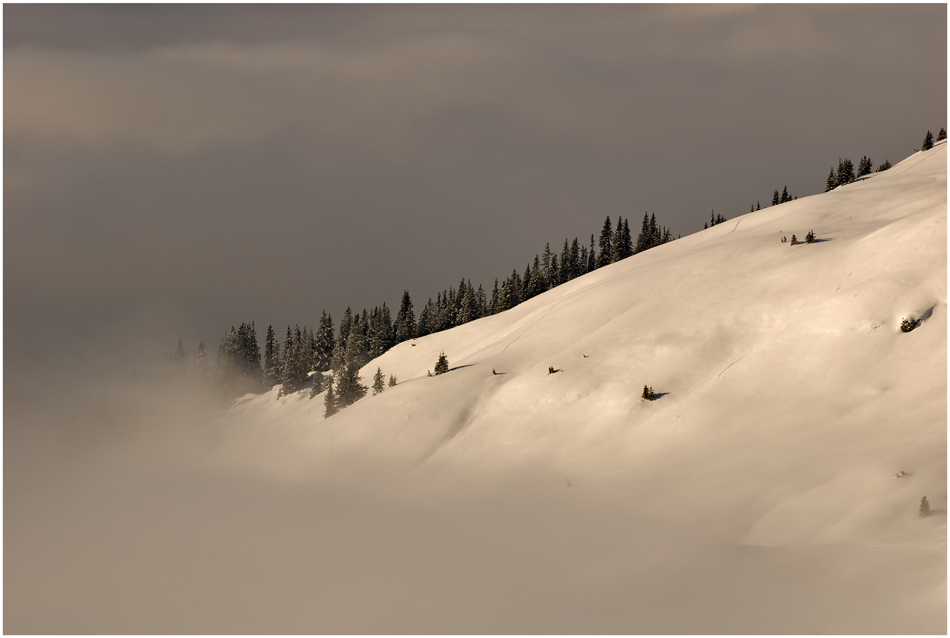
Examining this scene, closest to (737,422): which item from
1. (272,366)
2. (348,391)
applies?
(348,391)

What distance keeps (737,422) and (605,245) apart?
11584 cm

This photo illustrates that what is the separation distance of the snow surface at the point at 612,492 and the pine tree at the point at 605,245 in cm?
9079

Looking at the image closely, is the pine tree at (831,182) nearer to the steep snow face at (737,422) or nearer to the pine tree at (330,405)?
the steep snow face at (737,422)

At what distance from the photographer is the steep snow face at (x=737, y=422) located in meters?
20.2

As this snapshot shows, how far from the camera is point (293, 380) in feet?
347

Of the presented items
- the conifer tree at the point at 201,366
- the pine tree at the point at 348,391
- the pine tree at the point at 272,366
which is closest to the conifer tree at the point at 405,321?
the pine tree at the point at 272,366

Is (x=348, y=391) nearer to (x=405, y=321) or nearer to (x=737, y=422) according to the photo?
(x=737, y=422)

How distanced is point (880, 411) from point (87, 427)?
5545 inches

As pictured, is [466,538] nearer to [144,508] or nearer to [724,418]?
[724,418]

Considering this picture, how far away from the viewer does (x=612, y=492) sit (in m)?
28.3

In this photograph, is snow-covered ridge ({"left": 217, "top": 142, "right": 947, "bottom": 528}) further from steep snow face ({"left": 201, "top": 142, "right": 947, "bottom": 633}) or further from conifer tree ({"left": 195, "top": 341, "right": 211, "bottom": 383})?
conifer tree ({"left": 195, "top": 341, "right": 211, "bottom": 383})

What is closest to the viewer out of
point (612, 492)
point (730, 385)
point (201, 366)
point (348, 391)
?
point (612, 492)

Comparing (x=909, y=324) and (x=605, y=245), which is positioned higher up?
(x=605, y=245)

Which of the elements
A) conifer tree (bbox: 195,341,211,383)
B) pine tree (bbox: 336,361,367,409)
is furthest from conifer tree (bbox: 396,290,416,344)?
pine tree (bbox: 336,361,367,409)
